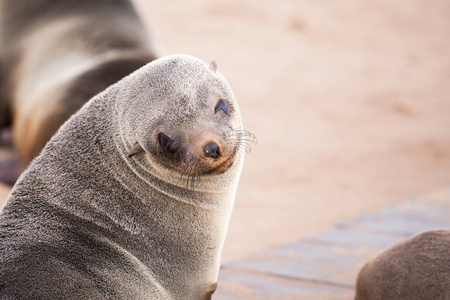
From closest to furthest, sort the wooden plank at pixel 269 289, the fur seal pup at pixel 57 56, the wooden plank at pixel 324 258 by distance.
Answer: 1. the wooden plank at pixel 269 289
2. the wooden plank at pixel 324 258
3. the fur seal pup at pixel 57 56

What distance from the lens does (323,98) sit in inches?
462

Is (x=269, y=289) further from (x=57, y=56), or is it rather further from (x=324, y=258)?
(x=57, y=56)

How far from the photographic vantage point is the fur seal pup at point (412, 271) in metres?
2.36

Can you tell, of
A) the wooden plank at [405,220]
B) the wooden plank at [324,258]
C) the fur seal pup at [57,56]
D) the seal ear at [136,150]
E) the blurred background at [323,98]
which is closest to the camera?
the seal ear at [136,150]

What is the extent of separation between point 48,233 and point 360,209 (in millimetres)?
4584

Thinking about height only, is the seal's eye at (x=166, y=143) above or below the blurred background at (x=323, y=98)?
below

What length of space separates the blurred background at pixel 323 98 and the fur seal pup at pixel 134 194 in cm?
246

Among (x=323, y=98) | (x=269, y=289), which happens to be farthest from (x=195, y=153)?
(x=323, y=98)

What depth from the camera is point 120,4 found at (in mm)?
5391

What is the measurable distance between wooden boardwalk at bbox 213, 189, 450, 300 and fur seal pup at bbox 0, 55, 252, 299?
0.66 m

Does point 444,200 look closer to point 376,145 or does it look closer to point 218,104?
point 218,104

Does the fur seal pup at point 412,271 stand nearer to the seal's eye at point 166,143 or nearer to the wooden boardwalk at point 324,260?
the wooden boardwalk at point 324,260

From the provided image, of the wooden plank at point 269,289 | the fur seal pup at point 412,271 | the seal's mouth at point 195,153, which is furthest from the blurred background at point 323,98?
the seal's mouth at point 195,153

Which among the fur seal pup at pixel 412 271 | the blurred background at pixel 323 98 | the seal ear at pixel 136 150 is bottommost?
the fur seal pup at pixel 412 271
